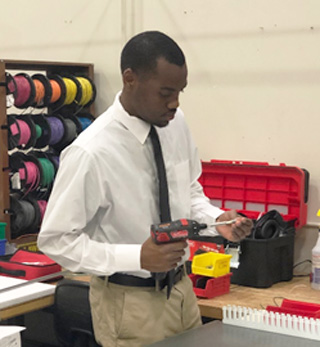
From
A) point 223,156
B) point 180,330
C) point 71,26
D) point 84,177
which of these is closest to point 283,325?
point 180,330

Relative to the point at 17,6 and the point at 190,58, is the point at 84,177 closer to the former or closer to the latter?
the point at 190,58

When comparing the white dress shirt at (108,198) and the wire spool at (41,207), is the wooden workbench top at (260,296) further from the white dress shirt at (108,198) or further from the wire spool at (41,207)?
the wire spool at (41,207)

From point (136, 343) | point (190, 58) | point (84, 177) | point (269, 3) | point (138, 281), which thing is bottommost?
point (136, 343)

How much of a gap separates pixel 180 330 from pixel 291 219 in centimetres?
114

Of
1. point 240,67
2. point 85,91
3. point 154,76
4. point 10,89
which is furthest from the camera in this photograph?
point 85,91

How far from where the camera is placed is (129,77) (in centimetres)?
190

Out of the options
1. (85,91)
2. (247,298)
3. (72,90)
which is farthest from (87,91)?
(247,298)

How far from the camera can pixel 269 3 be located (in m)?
3.16

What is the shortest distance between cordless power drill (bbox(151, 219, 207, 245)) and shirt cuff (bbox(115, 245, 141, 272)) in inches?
3.1

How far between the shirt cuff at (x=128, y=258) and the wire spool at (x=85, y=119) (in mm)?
1814

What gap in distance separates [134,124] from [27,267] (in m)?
1.02

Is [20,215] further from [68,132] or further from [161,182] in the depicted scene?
[161,182]

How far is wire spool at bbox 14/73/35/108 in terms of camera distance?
313cm

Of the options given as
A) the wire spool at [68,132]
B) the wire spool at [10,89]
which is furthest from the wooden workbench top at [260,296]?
the wire spool at [10,89]
